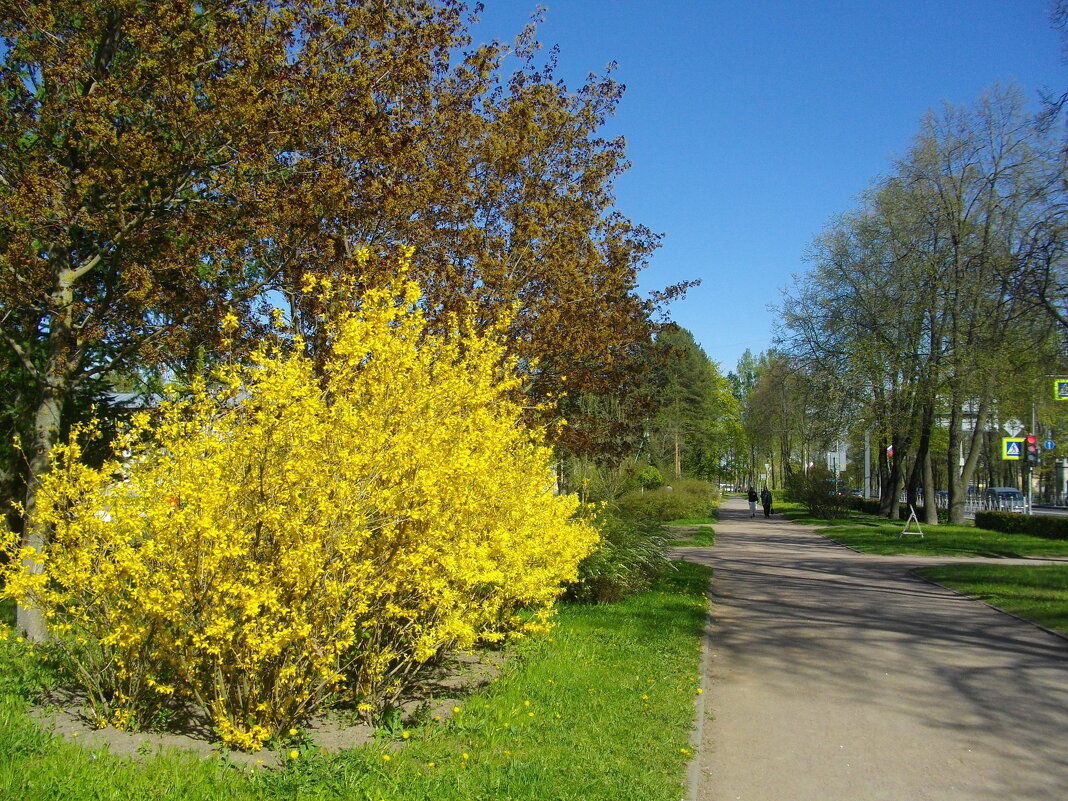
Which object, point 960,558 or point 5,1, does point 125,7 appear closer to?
point 5,1

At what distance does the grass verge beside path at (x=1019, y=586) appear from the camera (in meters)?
11.1

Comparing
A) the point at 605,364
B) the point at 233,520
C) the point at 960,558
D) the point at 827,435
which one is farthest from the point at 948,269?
the point at 233,520

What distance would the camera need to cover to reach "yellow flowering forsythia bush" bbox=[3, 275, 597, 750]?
4766 mm

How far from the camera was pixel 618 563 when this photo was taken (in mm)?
11586

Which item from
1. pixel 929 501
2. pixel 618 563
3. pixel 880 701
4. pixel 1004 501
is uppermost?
pixel 929 501

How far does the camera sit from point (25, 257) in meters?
7.41

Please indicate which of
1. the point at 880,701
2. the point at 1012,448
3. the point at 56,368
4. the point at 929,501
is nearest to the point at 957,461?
the point at 929,501

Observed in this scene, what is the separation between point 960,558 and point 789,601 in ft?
29.0

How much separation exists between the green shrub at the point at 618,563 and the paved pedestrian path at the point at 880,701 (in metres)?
1.24

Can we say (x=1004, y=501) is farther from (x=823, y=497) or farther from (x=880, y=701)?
(x=880, y=701)

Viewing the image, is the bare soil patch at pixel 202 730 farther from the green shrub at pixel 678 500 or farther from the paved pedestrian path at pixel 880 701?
the green shrub at pixel 678 500

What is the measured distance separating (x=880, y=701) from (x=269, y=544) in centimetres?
527

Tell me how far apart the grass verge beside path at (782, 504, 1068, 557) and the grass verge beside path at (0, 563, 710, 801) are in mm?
15631

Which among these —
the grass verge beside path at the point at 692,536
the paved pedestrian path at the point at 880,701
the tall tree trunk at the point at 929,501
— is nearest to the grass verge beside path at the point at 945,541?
the tall tree trunk at the point at 929,501
